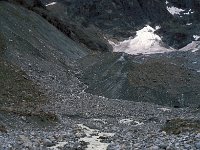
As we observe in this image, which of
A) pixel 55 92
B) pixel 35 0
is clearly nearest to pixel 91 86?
pixel 55 92

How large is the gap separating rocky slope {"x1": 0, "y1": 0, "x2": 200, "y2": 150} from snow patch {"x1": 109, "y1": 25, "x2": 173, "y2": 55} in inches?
767

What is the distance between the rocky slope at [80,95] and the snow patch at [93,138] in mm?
54

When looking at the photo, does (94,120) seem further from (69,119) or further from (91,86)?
(91,86)

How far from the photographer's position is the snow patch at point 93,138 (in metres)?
25.4

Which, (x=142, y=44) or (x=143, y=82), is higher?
(x=142, y=44)

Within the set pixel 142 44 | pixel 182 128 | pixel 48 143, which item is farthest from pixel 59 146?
pixel 142 44

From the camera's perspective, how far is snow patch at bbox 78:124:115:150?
2539 centimetres

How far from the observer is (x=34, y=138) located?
85.3ft

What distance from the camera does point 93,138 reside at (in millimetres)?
28812

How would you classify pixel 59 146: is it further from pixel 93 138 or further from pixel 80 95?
pixel 80 95

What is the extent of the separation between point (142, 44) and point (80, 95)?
65184mm

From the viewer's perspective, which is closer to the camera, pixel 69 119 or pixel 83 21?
pixel 69 119

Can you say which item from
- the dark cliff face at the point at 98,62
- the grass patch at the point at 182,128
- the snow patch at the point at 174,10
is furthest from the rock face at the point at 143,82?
the snow patch at the point at 174,10

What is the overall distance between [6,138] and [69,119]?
40.1ft
